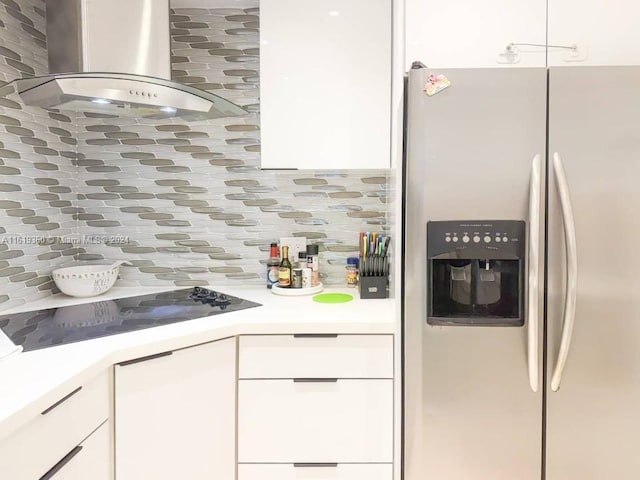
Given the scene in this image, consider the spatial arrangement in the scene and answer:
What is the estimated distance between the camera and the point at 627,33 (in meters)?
1.40

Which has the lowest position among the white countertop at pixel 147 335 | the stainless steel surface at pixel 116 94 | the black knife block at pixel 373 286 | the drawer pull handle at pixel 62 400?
the drawer pull handle at pixel 62 400

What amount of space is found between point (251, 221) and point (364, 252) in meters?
0.60

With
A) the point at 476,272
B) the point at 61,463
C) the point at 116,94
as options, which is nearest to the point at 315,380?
the point at 476,272

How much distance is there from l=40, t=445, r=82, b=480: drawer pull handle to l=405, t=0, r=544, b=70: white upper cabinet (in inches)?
59.7

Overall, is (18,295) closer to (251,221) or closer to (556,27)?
(251,221)

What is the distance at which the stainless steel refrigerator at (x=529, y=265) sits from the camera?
1.26m

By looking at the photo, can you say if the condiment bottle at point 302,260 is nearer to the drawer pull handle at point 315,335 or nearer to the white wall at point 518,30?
the drawer pull handle at point 315,335

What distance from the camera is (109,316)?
157cm

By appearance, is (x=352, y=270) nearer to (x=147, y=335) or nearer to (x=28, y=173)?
(x=147, y=335)

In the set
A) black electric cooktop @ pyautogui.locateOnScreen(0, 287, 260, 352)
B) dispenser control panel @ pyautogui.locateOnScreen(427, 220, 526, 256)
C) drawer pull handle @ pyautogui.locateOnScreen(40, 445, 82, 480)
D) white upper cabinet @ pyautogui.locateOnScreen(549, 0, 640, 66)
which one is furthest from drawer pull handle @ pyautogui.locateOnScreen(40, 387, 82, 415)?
white upper cabinet @ pyautogui.locateOnScreen(549, 0, 640, 66)

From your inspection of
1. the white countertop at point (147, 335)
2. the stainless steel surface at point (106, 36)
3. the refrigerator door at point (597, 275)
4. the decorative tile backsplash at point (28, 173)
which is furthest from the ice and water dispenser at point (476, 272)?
the decorative tile backsplash at point (28, 173)

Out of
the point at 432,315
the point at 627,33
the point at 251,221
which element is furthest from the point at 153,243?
the point at 627,33

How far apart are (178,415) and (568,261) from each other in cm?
132

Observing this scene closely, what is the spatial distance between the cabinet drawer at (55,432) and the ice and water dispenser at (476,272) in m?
1.00
